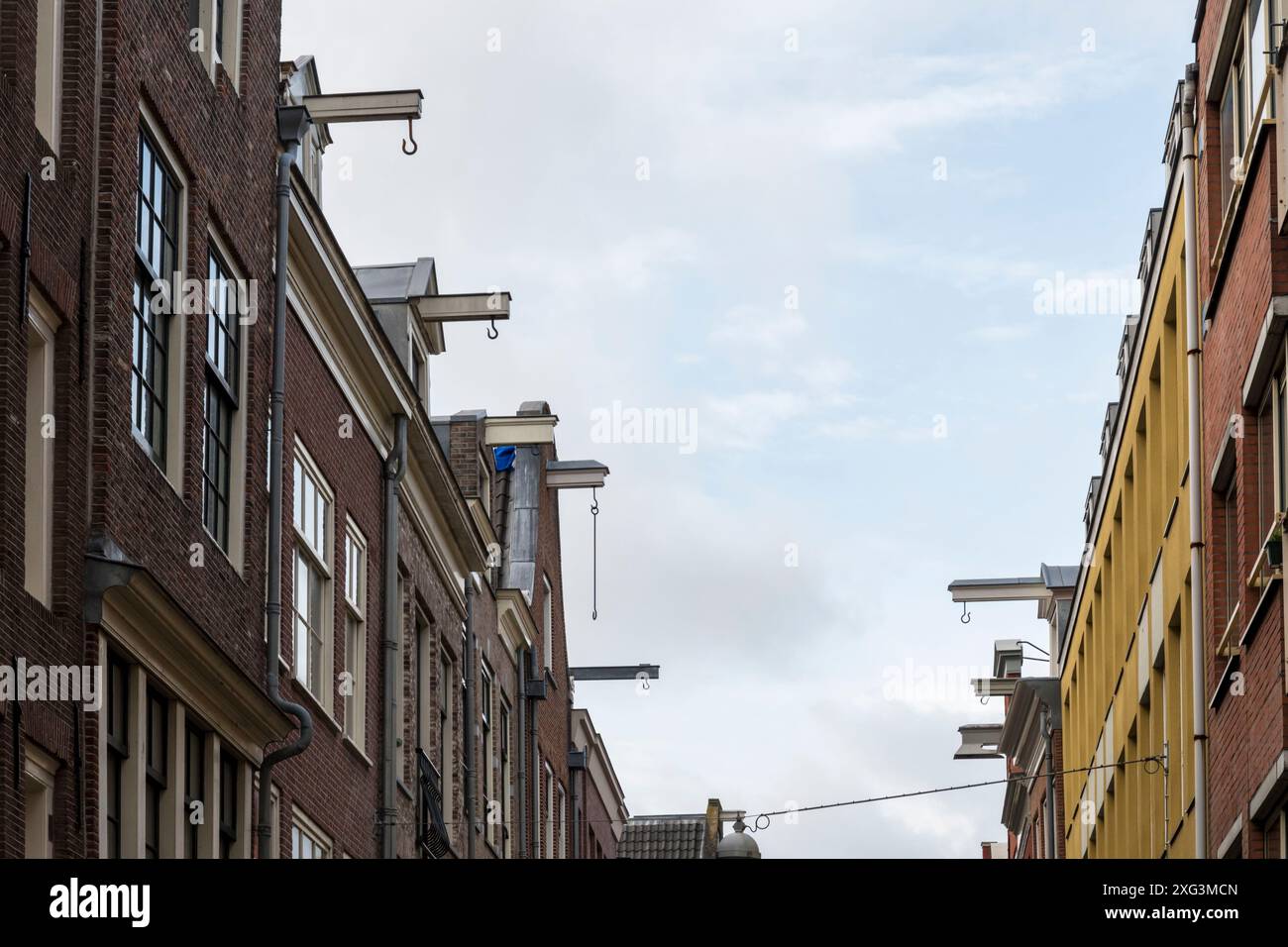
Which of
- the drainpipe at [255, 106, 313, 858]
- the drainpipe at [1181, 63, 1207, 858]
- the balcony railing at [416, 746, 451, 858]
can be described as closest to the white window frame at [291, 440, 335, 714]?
the drainpipe at [255, 106, 313, 858]

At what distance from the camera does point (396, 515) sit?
25734 mm

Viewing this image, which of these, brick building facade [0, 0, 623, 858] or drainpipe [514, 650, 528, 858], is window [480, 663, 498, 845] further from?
brick building facade [0, 0, 623, 858]

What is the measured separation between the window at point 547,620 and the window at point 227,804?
2198cm

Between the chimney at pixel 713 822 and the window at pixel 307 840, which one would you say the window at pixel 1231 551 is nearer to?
the window at pixel 307 840

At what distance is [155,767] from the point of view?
53.9 feet

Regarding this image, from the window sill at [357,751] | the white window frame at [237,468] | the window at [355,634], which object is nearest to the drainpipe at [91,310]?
the white window frame at [237,468]

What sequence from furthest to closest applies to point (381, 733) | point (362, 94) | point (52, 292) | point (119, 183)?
point (381, 733) < point (362, 94) < point (119, 183) < point (52, 292)

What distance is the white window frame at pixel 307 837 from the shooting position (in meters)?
20.9

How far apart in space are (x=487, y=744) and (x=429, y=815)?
19.0 feet

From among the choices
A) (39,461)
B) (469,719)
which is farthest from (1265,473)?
(469,719)

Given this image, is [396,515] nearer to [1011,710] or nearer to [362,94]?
[362,94]

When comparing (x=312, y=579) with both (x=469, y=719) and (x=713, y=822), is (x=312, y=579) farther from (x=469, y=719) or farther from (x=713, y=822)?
(x=713, y=822)
